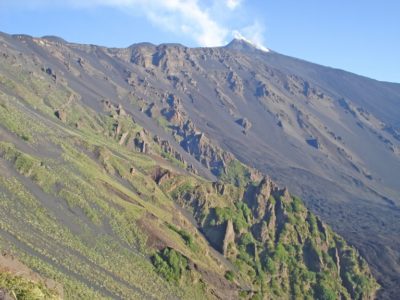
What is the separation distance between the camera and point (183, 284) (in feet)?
308

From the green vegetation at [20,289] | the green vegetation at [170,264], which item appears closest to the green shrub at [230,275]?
the green vegetation at [170,264]

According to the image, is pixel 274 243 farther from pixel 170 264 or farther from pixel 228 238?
pixel 170 264

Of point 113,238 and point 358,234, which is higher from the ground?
point 358,234

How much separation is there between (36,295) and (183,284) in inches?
2066

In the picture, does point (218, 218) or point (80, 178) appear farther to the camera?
point (218, 218)

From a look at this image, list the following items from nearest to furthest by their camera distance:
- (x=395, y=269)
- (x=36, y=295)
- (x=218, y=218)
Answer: (x=36, y=295) → (x=218, y=218) → (x=395, y=269)

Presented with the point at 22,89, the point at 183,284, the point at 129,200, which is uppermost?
the point at 22,89

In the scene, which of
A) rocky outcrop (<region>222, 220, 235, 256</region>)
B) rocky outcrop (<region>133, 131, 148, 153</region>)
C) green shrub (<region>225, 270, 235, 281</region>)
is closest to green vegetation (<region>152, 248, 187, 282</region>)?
green shrub (<region>225, 270, 235, 281</region>)

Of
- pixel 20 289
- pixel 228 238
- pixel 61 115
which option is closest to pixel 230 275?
pixel 228 238

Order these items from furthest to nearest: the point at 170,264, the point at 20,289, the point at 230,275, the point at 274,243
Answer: the point at 274,243 < the point at 230,275 < the point at 170,264 < the point at 20,289

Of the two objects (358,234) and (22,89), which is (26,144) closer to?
(22,89)

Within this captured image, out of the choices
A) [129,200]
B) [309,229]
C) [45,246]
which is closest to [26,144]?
[129,200]

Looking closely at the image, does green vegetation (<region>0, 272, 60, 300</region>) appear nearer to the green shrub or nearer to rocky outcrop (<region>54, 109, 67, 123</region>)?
the green shrub

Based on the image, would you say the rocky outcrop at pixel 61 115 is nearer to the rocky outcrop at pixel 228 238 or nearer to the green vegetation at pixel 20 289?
the rocky outcrop at pixel 228 238
